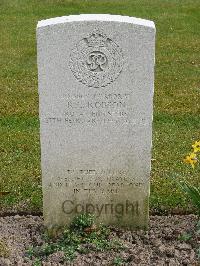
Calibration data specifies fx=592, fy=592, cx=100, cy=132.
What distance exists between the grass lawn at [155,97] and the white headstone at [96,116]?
2.43 ft

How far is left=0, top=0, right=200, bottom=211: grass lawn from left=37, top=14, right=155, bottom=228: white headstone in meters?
0.74

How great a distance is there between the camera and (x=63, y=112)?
4.42 metres

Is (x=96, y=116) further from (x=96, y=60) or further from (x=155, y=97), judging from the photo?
(x=155, y=97)

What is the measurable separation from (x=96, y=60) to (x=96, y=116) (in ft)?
1.40

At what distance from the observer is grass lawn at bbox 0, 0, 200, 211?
589cm

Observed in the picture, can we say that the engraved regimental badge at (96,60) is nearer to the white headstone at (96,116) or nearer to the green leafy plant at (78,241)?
the white headstone at (96,116)

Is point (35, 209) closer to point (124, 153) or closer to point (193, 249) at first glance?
point (124, 153)

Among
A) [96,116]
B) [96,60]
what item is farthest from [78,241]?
[96,60]

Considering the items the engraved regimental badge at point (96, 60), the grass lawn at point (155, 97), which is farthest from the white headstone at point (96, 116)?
the grass lawn at point (155, 97)

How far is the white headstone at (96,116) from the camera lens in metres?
4.24

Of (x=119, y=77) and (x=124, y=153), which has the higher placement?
(x=119, y=77)

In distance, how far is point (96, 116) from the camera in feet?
14.6

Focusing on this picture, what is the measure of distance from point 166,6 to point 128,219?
11.5 metres

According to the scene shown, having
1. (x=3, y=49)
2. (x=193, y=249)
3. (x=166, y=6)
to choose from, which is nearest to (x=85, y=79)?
(x=193, y=249)
